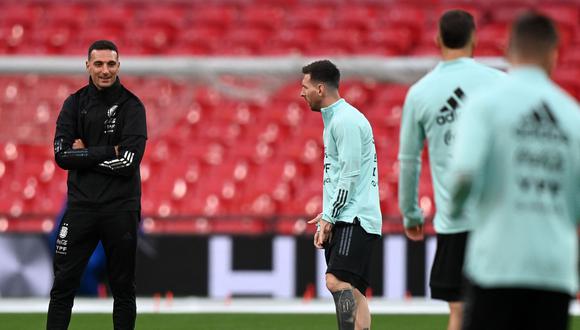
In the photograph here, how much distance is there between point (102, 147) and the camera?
23.1 ft

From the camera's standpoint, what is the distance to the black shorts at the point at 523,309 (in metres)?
3.77

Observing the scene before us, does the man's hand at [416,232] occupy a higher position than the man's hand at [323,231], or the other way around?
the man's hand at [416,232]

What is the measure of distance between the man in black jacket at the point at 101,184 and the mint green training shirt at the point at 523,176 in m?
3.61

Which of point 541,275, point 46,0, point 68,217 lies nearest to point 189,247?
point 68,217

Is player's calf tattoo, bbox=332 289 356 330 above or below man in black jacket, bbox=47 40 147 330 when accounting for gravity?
below

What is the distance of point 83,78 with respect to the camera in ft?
50.0

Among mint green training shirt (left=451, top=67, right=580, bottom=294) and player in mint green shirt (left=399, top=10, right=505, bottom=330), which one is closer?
mint green training shirt (left=451, top=67, right=580, bottom=294)

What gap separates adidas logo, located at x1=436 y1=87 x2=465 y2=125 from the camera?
5344 millimetres

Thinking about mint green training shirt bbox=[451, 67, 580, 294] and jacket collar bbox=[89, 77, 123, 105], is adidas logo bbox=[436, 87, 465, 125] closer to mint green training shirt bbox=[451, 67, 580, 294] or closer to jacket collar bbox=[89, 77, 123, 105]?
mint green training shirt bbox=[451, 67, 580, 294]

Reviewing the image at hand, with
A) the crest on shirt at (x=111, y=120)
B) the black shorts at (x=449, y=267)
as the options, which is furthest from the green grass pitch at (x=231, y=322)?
the black shorts at (x=449, y=267)

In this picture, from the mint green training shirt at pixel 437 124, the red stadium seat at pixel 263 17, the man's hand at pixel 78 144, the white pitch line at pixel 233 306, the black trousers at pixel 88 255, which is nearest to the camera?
the mint green training shirt at pixel 437 124

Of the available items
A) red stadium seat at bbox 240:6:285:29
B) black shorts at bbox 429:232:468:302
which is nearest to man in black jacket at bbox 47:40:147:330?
black shorts at bbox 429:232:468:302

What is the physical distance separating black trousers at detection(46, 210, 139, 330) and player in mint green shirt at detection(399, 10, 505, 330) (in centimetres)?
231

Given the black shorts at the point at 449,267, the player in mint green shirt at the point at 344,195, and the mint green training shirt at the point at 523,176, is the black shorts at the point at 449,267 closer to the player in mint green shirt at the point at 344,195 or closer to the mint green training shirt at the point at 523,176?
the player in mint green shirt at the point at 344,195
